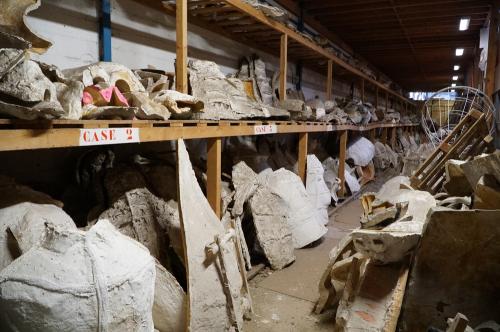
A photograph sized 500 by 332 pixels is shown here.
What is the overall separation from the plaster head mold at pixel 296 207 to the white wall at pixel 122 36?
152cm

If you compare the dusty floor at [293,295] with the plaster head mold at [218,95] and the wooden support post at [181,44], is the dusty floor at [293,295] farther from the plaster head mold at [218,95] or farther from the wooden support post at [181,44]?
the wooden support post at [181,44]

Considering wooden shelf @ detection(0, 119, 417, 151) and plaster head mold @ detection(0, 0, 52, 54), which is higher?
plaster head mold @ detection(0, 0, 52, 54)

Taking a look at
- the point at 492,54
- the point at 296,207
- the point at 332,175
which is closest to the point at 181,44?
the point at 296,207

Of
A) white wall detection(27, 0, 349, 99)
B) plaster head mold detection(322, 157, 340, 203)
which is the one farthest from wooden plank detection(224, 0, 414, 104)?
plaster head mold detection(322, 157, 340, 203)

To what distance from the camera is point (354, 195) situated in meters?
6.11

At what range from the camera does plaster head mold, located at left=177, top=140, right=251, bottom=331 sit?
6.54ft

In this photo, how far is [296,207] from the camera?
3.51m

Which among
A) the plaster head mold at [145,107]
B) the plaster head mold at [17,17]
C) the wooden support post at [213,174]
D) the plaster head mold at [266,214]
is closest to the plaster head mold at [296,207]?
the plaster head mold at [266,214]

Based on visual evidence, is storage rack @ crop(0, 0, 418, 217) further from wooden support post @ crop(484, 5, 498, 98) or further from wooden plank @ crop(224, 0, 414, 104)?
wooden support post @ crop(484, 5, 498, 98)

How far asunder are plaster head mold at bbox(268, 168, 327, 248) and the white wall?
1.52 metres

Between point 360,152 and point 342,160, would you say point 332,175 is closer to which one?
point 342,160

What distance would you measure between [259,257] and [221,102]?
5.05ft

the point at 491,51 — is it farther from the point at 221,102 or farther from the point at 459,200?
the point at 221,102

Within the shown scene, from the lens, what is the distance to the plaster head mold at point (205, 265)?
1993 mm
